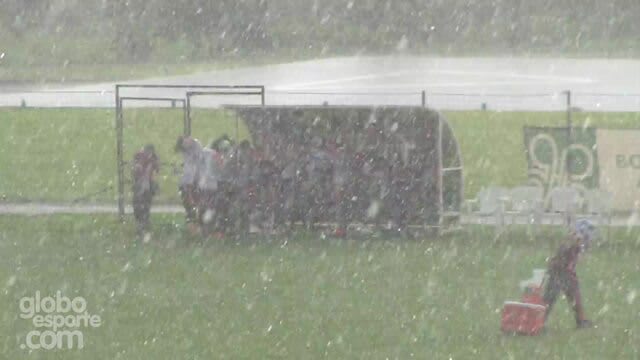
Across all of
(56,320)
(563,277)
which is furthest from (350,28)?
(563,277)

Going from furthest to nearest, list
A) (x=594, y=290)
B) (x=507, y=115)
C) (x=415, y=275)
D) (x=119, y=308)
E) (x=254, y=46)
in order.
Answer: (x=254, y=46) → (x=507, y=115) → (x=415, y=275) → (x=594, y=290) → (x=119, y=308)

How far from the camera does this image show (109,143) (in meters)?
33.6

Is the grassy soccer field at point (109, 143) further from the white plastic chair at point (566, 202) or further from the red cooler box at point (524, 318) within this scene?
the red cooler box at point (524, 318)

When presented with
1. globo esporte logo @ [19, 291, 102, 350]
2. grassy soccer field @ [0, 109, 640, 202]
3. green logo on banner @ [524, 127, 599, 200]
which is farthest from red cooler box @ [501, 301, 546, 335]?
grassy soccer field @ [0, 109, 640, 202]

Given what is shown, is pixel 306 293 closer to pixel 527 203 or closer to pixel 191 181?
pixel 191 181

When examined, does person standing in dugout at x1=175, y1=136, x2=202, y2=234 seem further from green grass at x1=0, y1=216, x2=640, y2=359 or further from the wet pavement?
the wet pavement

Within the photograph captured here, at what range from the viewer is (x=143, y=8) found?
6309 cm

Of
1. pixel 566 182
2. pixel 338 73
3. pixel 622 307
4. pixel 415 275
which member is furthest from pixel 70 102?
pixel 622 307

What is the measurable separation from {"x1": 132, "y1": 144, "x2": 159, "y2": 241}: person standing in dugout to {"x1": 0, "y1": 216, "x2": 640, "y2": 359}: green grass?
315 mm

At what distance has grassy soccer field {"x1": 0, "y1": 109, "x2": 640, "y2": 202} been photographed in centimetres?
2866

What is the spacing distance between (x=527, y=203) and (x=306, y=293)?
251 inches

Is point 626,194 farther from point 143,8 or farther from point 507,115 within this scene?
point 143,8

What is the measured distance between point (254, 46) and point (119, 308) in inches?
1687

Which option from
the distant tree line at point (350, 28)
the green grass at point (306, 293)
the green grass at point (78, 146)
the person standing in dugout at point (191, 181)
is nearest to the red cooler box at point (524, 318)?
the green grass at point (306, 293)
